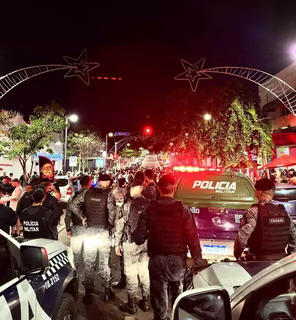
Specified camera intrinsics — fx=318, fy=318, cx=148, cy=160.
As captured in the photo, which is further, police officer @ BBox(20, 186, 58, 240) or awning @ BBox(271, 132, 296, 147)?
awning @ BBox(271, 132, 296, 147)

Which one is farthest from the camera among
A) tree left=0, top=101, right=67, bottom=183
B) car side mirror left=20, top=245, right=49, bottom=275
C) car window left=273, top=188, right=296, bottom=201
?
tree left=0, top=101, right=67, bottom=183

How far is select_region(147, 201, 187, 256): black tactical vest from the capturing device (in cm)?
363

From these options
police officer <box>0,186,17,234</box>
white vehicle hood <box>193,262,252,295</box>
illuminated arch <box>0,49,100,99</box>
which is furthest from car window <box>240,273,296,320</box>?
illuminated arch <box>0,49,100,99</box>

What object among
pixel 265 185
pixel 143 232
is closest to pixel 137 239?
pixel 143 232

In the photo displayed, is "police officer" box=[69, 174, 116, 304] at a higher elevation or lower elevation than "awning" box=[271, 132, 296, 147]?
lower

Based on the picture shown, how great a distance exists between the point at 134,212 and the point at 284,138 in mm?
21807

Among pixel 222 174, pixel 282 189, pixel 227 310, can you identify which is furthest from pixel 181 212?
pixel 282 189

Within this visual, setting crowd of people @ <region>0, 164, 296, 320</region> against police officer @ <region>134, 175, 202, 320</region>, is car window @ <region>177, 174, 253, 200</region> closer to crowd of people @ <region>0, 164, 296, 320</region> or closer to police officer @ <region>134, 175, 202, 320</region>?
crowd of people @ <region>0, 164, 296, 320</region>

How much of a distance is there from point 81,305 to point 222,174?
3527 mm

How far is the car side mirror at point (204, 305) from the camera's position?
160 centimetres

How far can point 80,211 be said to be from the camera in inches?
215

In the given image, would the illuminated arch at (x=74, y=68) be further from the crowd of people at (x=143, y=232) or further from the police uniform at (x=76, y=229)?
the police uniform at (x=76, y=229)

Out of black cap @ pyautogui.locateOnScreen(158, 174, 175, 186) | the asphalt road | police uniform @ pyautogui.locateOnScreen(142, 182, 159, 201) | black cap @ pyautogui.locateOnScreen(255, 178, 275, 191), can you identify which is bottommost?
the asphalt road

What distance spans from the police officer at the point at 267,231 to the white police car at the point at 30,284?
2.08 m
